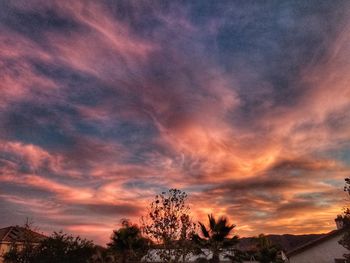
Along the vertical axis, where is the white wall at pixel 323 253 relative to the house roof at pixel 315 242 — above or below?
below

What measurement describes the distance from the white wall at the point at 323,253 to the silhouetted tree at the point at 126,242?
57.9 ft

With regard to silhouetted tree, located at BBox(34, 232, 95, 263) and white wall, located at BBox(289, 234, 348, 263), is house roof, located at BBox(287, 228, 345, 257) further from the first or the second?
silhouetted tree, located at BBox(34, 232, 95, 263)

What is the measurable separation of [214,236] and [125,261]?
11.7 metres

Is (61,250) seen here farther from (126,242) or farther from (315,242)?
(315,242)

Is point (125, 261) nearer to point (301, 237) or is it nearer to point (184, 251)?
point (184, 251)

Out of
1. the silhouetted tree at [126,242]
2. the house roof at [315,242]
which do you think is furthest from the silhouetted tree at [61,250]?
the house roof at [315,242]

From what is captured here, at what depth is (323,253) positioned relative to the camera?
99.8 ft

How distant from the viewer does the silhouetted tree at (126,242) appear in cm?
3934

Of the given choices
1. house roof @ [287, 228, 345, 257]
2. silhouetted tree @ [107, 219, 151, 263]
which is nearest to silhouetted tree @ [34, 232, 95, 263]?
silhouetted tree @ [107, 219, 151, 263]

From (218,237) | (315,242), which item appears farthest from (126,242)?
(315,242)

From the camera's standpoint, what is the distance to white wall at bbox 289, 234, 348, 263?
29219 mm

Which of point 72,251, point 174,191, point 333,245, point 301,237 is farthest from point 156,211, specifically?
point 301,237

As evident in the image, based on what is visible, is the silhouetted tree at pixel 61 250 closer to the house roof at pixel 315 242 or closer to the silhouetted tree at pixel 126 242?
the silhouetted tree at pixel 126 242

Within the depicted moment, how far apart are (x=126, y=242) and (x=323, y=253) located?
22.0 meters
